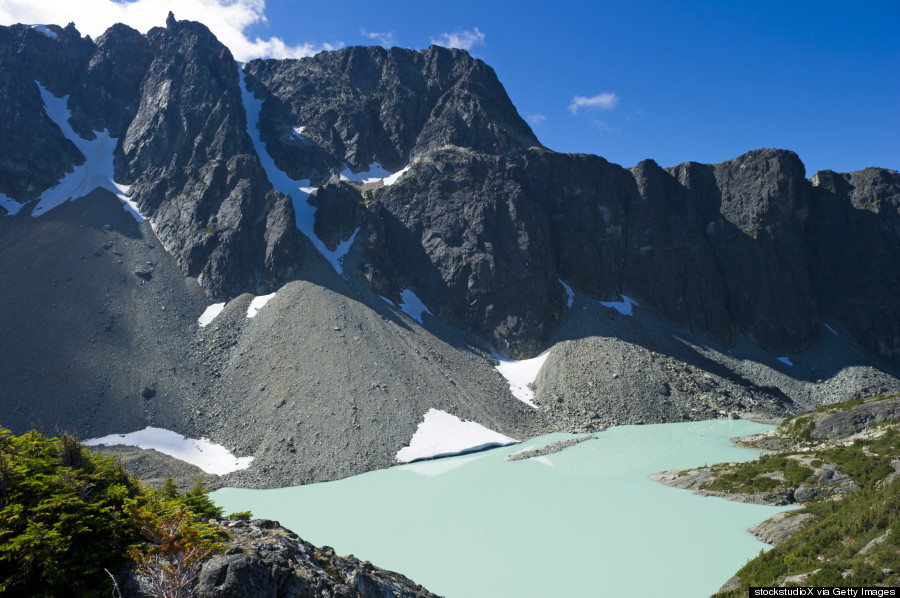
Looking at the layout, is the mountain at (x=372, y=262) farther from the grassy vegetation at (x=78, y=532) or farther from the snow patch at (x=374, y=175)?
the grassy vegetation at (x=78, y=532)

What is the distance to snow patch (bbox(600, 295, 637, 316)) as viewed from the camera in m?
67.0

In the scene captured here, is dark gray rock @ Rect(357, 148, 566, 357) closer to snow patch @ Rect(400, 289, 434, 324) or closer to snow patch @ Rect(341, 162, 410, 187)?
snow patch @ Rect(400, 289, 434, 324)

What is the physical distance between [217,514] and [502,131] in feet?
256

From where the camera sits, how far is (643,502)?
27000 mm

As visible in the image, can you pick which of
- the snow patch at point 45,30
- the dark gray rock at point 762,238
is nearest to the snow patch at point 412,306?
the dark gray rock at point 762,238

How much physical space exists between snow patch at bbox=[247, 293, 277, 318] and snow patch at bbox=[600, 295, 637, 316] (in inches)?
1645

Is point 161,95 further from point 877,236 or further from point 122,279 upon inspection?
point 877,236

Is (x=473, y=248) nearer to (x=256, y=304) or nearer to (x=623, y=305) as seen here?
(x=623, y=305)

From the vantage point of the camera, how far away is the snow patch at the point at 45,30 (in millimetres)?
79881

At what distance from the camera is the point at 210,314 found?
54312 mm

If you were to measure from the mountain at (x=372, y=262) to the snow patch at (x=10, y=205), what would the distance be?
1270 millimetres

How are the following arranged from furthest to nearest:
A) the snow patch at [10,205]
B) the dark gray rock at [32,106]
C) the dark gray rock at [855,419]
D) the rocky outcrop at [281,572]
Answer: the dark gray rock at [32,106], the snow patch at [10,205], the dark gray rock at [855,419], the rocky outcrop at [281,572]

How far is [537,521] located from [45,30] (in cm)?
10353

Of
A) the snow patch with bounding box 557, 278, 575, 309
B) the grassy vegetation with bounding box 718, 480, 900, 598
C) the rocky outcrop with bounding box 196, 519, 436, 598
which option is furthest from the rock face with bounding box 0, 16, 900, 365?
the rocky outcrop with bounding box 196, 519, 436, 598
